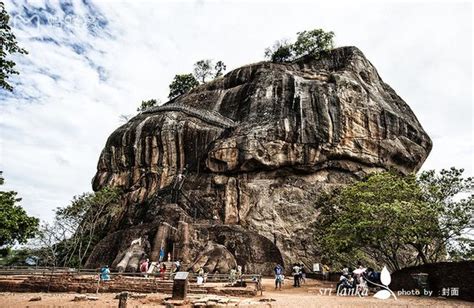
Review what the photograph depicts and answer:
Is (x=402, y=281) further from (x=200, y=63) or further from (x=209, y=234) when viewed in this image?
(x=200, y=63)

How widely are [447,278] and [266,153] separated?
18.4 meters

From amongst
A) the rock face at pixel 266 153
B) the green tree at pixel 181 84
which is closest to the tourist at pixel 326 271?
the rock face at pixel 266 153

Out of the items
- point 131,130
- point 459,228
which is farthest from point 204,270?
point 131,130

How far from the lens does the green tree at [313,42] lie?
39.5 m

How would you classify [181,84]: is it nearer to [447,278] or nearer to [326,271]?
[326,271]

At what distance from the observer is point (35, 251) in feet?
101

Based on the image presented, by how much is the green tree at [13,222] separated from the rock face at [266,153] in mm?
5184

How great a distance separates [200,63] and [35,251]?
3259 cm

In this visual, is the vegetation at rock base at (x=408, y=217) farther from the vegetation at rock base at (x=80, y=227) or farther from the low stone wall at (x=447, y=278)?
the vegetation at rock base at (x=80, y=227)

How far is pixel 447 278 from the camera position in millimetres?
11312

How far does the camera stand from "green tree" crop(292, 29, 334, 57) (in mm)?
39469

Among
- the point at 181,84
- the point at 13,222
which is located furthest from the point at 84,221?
the point at 181,84

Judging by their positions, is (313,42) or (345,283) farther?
(313,42)

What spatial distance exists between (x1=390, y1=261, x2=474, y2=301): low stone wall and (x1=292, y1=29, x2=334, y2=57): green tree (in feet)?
101
